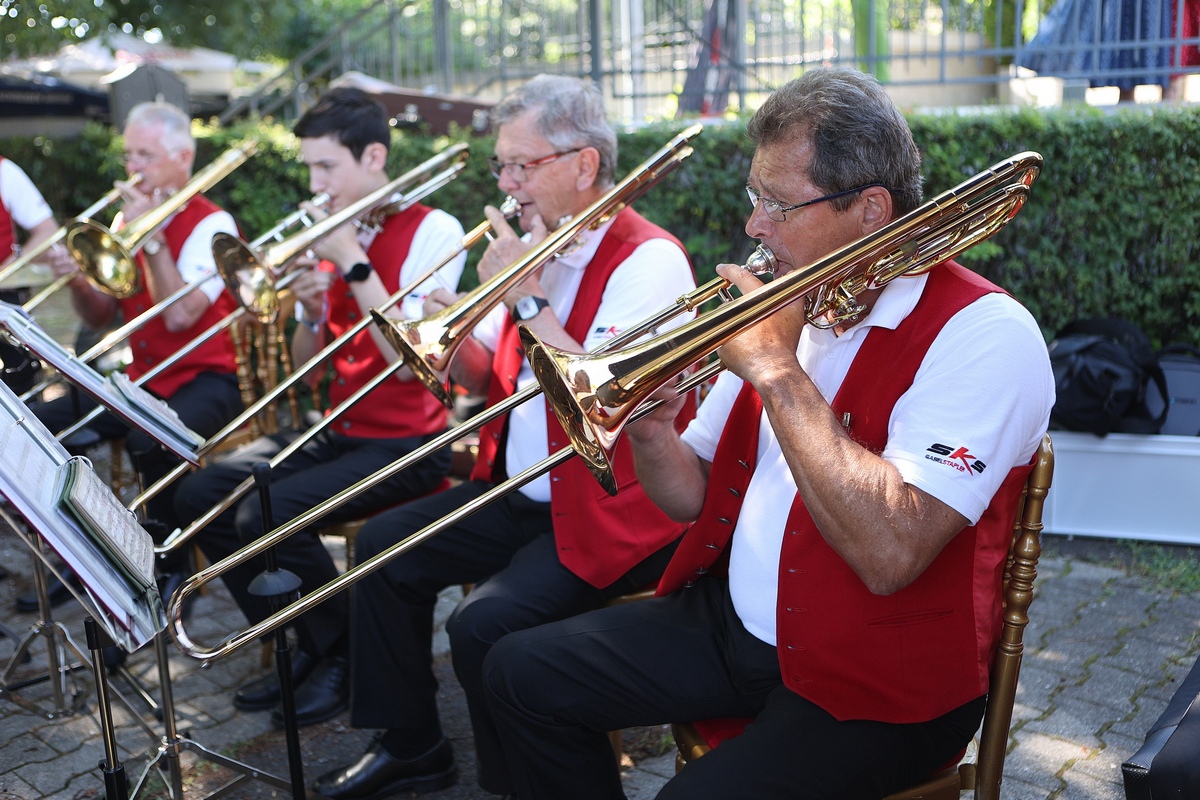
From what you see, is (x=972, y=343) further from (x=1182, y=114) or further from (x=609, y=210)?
(x=1182, y=114)

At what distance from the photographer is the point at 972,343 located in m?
1.74

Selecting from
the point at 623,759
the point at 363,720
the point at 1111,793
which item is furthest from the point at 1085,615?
the point at 363,720

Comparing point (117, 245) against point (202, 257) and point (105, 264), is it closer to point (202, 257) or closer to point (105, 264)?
point (105, 264)

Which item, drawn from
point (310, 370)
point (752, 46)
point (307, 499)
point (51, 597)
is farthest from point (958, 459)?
point (752, 46)

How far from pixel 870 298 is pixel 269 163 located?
15.0ft

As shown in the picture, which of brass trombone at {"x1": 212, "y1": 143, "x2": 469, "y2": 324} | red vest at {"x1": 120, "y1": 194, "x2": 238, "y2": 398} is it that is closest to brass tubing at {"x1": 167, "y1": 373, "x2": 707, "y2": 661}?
brass trombone at {"x1": 212, "y1": 143, "x2": 469, "y2": 324}

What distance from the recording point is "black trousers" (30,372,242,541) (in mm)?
3670

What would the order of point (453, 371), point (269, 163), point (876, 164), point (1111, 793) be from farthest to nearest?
point (269, 163) < point (453, 371) < point (1111, 793) < point (876, 164)

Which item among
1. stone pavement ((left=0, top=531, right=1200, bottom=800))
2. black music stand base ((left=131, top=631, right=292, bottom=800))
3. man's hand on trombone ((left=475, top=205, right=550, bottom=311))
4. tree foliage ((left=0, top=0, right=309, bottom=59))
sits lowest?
stone pavement ((left=0, top=531, right=1200, bottom=800))

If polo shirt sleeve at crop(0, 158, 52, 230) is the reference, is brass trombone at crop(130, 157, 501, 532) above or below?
below

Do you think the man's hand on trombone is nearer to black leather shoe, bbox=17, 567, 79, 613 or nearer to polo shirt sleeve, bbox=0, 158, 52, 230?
black leather shoe, bbox=17, 567, 79, 613

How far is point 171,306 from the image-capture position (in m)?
3.87

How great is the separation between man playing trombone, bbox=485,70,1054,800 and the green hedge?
8.37 feet

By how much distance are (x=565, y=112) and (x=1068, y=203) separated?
235cm
